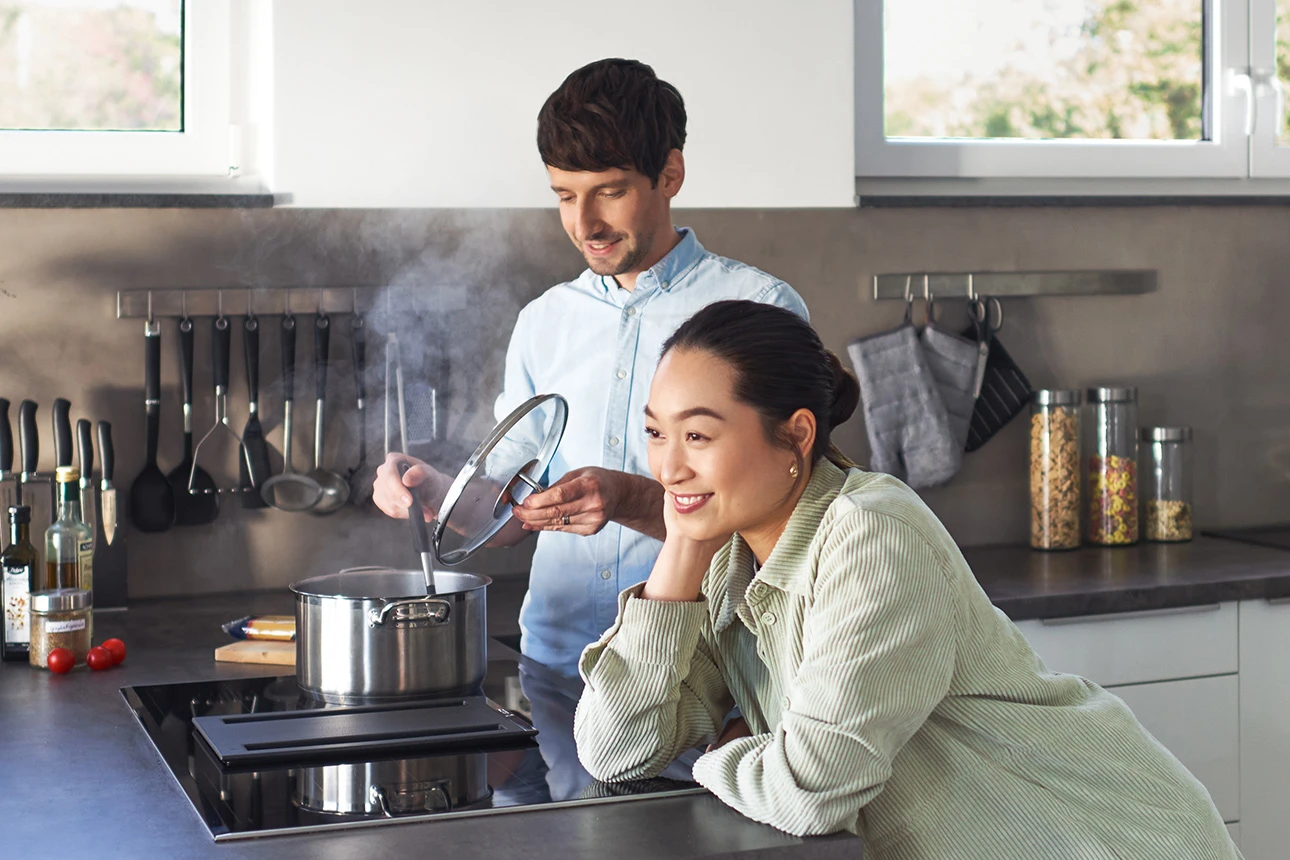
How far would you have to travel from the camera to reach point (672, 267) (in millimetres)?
1899

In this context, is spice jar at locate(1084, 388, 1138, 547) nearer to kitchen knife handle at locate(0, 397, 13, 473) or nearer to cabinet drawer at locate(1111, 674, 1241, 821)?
cabinet drawer at locate(1111, 674, 1241, 821)

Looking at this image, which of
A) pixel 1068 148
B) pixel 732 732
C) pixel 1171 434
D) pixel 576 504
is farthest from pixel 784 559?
pixel 1068 148

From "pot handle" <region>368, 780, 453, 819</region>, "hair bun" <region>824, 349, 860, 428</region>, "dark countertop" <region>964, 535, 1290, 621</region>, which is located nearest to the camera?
"pot handle" <region>368, 780, 453, 819</region>

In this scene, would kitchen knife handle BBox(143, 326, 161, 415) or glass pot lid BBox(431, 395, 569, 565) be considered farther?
kitchen knife handle BBox(143, 326, 161, 415)

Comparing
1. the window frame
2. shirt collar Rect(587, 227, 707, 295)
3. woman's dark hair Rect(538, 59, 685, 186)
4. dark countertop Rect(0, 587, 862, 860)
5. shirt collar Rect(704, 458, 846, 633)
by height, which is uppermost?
the window frame

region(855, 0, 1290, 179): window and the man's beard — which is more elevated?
region(855, 0, 1290, 179): window

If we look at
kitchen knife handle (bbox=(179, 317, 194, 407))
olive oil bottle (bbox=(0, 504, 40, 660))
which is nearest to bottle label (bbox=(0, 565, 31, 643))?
olive oil bottle (bbox=(0, 504, 40, 660))

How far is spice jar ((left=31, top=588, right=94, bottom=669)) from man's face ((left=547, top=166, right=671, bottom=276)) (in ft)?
2.71

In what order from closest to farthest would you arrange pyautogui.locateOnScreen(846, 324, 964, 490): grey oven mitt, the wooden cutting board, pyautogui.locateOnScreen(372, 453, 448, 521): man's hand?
pyautogui.locateOnScreen(372, 453, 448, 521): man's hand, the wooden cutting board, pyautogui.locateOnScreen(846, 324, 964, 490): grey oven mitt

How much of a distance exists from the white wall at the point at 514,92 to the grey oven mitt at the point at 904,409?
0.32 metres

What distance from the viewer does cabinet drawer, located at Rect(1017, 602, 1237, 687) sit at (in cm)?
239

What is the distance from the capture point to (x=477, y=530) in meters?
1.62

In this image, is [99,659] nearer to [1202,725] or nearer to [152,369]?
[152,369]

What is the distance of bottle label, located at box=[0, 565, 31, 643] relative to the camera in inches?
77.1
